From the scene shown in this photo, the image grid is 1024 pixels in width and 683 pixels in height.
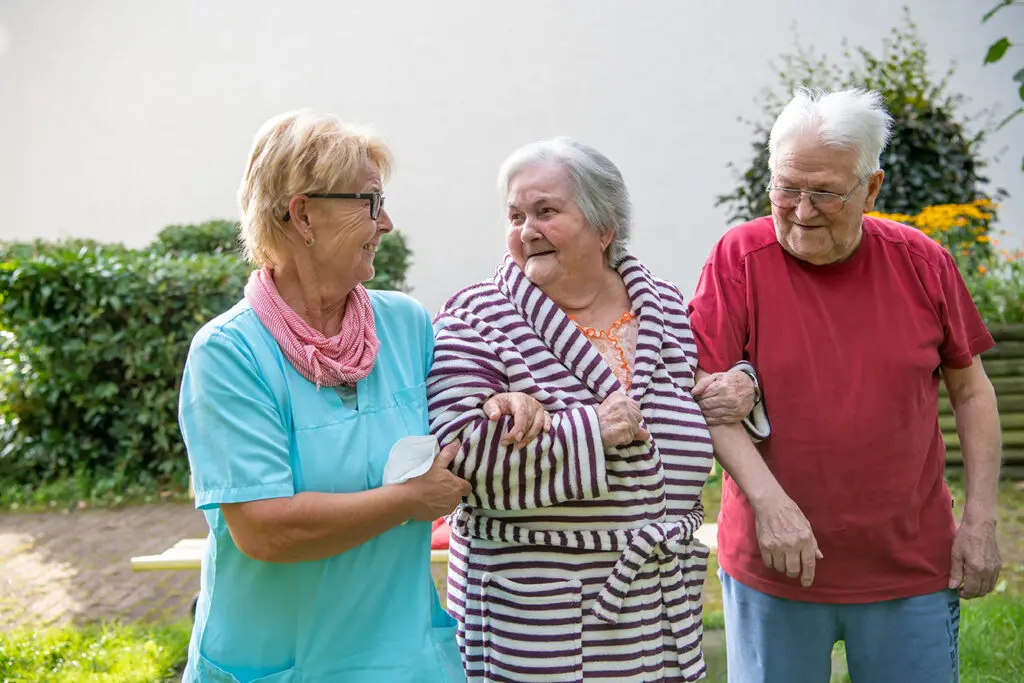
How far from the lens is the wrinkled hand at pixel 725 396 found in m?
2.26

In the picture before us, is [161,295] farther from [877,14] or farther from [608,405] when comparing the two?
[877,14]

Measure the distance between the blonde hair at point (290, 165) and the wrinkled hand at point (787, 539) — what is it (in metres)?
1.21

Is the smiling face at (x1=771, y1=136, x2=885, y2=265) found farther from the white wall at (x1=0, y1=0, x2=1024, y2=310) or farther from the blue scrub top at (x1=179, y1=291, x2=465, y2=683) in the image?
the white wall at (x1=0, y1=0, x2=1024, y2=310)

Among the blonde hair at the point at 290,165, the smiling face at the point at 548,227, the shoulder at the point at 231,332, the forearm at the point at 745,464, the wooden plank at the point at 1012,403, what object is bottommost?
the wooden plank at the point at 1012,403

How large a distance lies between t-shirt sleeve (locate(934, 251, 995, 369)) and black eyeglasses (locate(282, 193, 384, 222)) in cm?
137

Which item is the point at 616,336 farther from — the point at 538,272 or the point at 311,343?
the point at 311,343

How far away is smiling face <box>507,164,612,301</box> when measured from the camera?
2242mm

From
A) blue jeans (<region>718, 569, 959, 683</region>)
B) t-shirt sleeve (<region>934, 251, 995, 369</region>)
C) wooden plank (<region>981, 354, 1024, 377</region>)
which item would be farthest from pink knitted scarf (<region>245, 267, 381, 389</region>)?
wooden plank (<region>981, 354, 1024, 377</region>)

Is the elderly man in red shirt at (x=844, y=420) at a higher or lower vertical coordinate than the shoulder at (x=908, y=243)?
lower

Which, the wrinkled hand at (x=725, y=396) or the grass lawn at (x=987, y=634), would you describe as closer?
the wrinkled hand at (x=725, y=396)

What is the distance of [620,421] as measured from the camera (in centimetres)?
209

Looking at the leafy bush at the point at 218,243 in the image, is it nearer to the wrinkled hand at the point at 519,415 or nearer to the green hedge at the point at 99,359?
the green hedge at the point at 99,359

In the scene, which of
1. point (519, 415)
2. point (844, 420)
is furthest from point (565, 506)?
point (844, 420)

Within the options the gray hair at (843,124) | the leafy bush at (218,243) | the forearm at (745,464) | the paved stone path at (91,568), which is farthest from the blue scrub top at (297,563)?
the leafy bush at (218,243)
